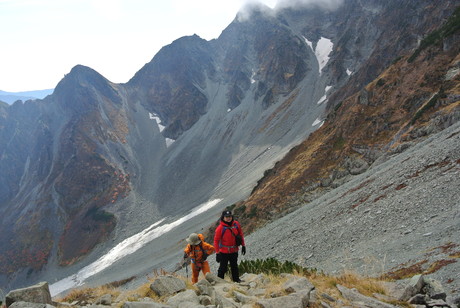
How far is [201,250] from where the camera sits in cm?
1235

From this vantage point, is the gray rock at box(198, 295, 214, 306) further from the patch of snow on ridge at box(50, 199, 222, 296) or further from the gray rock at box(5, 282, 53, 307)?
the patch of snow on ridge at box(50, 199, 222, 296)

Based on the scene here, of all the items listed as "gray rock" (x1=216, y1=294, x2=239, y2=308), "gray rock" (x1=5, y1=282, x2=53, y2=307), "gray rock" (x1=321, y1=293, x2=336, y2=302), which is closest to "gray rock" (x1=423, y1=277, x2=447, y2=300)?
"gray rock" (x1=321, y1=293, x2=336, y2=302)

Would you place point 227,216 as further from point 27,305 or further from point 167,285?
point 27,305

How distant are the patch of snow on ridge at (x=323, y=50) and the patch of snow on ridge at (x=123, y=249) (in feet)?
279

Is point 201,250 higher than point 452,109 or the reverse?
higher

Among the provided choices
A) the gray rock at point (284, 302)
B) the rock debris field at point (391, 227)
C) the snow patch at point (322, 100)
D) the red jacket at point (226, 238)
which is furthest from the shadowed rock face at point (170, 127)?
the gray rock at point (284, 302)

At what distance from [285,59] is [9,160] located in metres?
141

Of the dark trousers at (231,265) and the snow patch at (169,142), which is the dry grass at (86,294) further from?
the snow patch at (169,142)

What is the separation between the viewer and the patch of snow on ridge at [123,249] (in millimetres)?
77938

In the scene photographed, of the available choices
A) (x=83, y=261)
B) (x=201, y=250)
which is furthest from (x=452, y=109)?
(x=83, y=261)

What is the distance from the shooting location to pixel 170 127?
513ft

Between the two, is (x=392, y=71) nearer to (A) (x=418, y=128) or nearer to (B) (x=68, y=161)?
(A) (x=418, y=128)

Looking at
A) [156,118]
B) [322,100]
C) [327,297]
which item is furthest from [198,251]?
[156,118]

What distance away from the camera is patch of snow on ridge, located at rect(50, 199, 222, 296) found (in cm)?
7794
